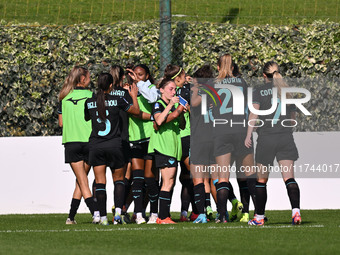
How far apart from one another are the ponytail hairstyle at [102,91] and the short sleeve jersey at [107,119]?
0.28 ft

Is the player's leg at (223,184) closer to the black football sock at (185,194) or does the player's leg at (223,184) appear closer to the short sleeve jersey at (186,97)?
the short sleeve jersey at (186,97)

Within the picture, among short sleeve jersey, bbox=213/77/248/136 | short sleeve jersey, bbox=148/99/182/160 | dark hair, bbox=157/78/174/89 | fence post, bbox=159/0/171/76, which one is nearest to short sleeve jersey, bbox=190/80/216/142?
short sleeve jersey, bbox=213/77/248/136

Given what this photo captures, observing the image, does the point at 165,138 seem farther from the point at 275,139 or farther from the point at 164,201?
the point at 275,139

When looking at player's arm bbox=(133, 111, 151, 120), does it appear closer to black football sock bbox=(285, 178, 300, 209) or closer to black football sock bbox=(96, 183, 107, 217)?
black football sock bbox=(96, 183, 107, 217)

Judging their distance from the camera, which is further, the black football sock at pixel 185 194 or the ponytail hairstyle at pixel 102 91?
the black football sock at pixel 185 194

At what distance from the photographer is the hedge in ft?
49.8

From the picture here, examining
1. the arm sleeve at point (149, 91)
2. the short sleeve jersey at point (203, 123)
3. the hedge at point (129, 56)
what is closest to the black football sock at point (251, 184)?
the short sleeve jersey at point (203, 123)

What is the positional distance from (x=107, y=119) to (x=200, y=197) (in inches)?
66.4

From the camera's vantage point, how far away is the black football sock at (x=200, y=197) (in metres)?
11.1

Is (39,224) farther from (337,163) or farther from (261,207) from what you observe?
(337,163)

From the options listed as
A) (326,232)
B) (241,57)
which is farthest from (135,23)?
(326,232)

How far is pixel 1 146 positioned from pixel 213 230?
5.98 metres

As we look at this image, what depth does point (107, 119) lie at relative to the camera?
10.7 metres

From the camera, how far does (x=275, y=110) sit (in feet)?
32.9
